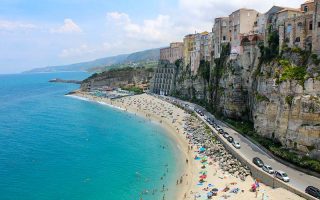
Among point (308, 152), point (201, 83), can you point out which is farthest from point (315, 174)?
point (201, 83)

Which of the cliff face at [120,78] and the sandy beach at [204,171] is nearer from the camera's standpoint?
the sandy beach at [204,171]

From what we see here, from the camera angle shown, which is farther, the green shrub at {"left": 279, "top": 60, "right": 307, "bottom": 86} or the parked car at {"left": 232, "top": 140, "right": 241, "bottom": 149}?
the parked car at {"left": 232, "top": 140, "right": 241, "bottom": 149}

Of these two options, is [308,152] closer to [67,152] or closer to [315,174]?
[315,174]

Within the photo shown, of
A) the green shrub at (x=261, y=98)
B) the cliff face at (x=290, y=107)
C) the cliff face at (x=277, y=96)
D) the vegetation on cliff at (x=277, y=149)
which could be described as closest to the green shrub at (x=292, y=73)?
the cliff face at (x=277, y=96)

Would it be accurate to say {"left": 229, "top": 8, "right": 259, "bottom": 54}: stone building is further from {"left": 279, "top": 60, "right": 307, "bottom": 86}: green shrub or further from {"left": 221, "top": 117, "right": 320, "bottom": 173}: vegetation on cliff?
{"left": 279, "top": 60, "right": 307, "bottom": 86}: green shrub

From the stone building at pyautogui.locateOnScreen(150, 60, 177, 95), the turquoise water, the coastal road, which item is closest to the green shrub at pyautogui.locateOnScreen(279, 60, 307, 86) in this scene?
the coastal road

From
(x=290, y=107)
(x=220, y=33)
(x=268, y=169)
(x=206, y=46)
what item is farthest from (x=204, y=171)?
(x=206, y=46)

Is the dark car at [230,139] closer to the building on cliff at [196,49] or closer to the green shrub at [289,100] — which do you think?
the green shrub at [289,100]
